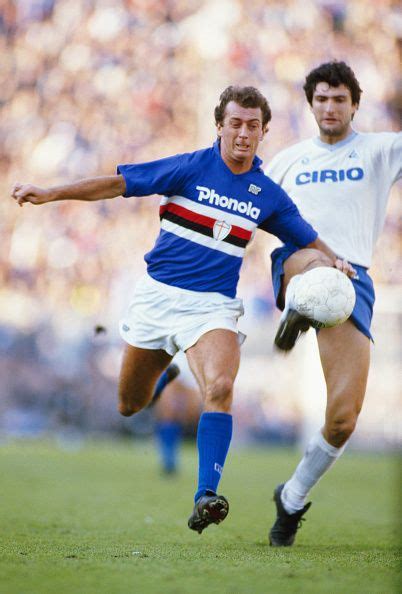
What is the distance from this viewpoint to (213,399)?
4.55 meters

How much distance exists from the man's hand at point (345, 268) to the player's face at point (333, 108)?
0.86 meters

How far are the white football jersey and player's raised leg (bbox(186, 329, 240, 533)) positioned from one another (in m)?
0.95

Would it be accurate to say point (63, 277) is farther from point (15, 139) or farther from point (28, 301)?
point (15, 139)

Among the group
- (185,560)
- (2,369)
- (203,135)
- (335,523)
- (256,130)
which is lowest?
(2,369)

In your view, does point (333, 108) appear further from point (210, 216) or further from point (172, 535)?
point (172, 535)

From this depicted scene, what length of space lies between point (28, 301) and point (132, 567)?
12300 mm

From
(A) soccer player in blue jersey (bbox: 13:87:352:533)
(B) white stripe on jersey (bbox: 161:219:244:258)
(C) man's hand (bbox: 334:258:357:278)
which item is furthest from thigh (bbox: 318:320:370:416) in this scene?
(B) white stripe on jersey (bbox: 161:219:244:258)

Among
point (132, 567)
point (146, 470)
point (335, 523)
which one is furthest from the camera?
point (146, 470)

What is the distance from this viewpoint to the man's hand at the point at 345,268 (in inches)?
194

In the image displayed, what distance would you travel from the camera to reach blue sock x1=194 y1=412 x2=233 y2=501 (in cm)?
443

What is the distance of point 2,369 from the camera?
49.7 feet

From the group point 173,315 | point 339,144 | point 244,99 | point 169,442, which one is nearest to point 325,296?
point 173,315

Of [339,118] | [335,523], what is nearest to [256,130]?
[339,118]

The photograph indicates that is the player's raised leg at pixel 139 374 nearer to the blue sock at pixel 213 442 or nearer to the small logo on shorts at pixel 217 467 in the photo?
the blue sock at pixel 213 442
